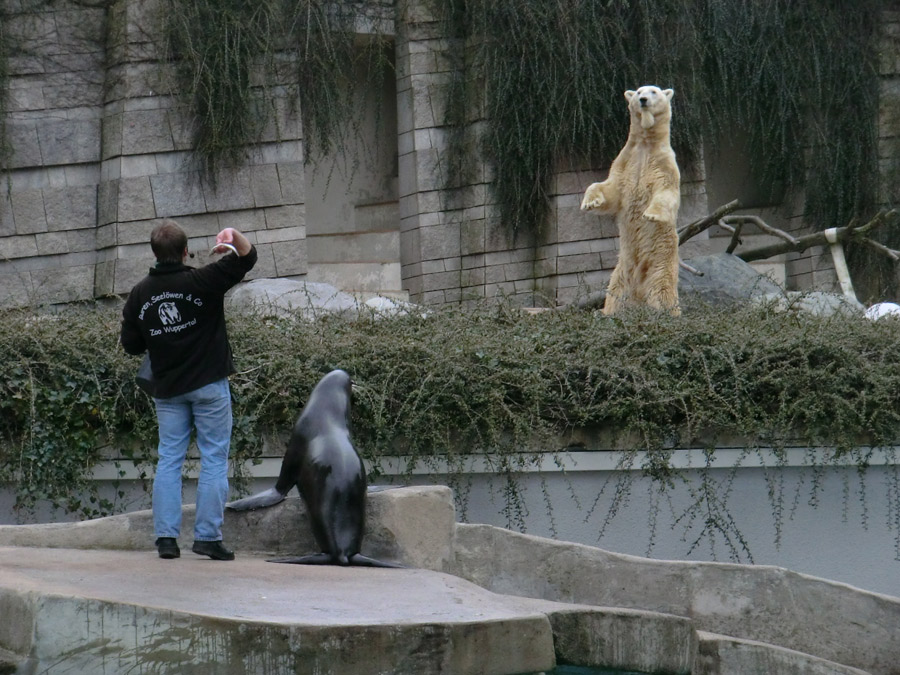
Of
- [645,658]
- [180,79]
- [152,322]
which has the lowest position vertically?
[645,658]

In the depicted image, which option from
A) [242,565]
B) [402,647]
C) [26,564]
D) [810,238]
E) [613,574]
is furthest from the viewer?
[810,238]

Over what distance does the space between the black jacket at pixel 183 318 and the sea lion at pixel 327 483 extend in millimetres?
592

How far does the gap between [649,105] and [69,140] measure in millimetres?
5260

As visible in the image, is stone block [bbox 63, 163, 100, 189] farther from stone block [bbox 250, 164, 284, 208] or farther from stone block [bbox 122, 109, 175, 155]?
stone block [bbox 250, 164, 284, 208]

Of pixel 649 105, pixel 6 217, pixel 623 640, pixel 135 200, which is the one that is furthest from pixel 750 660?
pixel 6 217

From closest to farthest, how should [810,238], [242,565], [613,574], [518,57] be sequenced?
[242,565] < [613,574] < [810,238] < [518,57]

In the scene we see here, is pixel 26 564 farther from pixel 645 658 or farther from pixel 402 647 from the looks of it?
pixel 645 658

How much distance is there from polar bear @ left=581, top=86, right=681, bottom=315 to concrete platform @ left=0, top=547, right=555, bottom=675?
444cm

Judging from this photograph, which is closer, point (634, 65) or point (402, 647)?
point (402, 647)

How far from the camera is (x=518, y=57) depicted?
11555 mm

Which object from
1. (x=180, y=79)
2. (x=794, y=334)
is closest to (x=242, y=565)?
(x=794, y=334)

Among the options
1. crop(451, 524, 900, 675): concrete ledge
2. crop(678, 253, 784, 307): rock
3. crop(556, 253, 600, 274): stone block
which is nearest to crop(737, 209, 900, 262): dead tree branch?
crop(678, 253, 784, 307): rock

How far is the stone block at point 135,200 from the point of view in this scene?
10539 mm

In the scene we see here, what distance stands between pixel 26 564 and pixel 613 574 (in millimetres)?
2461
